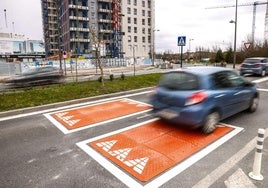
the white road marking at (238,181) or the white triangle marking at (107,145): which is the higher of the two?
the white triangle marking at (107,145)

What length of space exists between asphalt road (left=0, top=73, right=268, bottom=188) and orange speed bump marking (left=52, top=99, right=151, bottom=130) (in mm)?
542

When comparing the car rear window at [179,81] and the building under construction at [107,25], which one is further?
the building under construction at [107,25]

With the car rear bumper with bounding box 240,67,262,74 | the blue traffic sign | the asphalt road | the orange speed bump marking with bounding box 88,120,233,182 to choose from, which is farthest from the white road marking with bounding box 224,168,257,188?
the car rear bumper with bounding box 240,67,262,74

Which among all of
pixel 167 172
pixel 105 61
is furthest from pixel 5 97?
pixel 105 61

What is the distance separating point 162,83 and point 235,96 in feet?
7.00

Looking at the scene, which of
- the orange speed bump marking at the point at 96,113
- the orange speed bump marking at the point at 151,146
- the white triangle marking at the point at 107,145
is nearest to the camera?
the orange speed bump marking at the point at 151,146

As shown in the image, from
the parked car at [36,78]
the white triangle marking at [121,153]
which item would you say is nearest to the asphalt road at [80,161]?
the white triangle marking at [121,153]

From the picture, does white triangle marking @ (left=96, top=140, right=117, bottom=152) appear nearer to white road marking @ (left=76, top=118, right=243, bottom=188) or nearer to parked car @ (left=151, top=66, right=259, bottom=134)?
white road marking @ (left=76, top=118, right=243, bottom=188)

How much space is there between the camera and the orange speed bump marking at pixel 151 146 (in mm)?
A: 4088

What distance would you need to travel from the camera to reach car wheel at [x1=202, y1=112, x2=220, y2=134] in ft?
17.9

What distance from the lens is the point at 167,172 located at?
12.7 ft

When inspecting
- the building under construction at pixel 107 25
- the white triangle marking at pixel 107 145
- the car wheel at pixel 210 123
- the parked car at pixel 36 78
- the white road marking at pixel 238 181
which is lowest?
the white road marking at pixel 238 181

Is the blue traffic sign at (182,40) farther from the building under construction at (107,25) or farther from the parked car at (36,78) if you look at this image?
the building under construction at (107,25)

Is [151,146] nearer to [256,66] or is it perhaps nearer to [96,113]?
[96,113]
